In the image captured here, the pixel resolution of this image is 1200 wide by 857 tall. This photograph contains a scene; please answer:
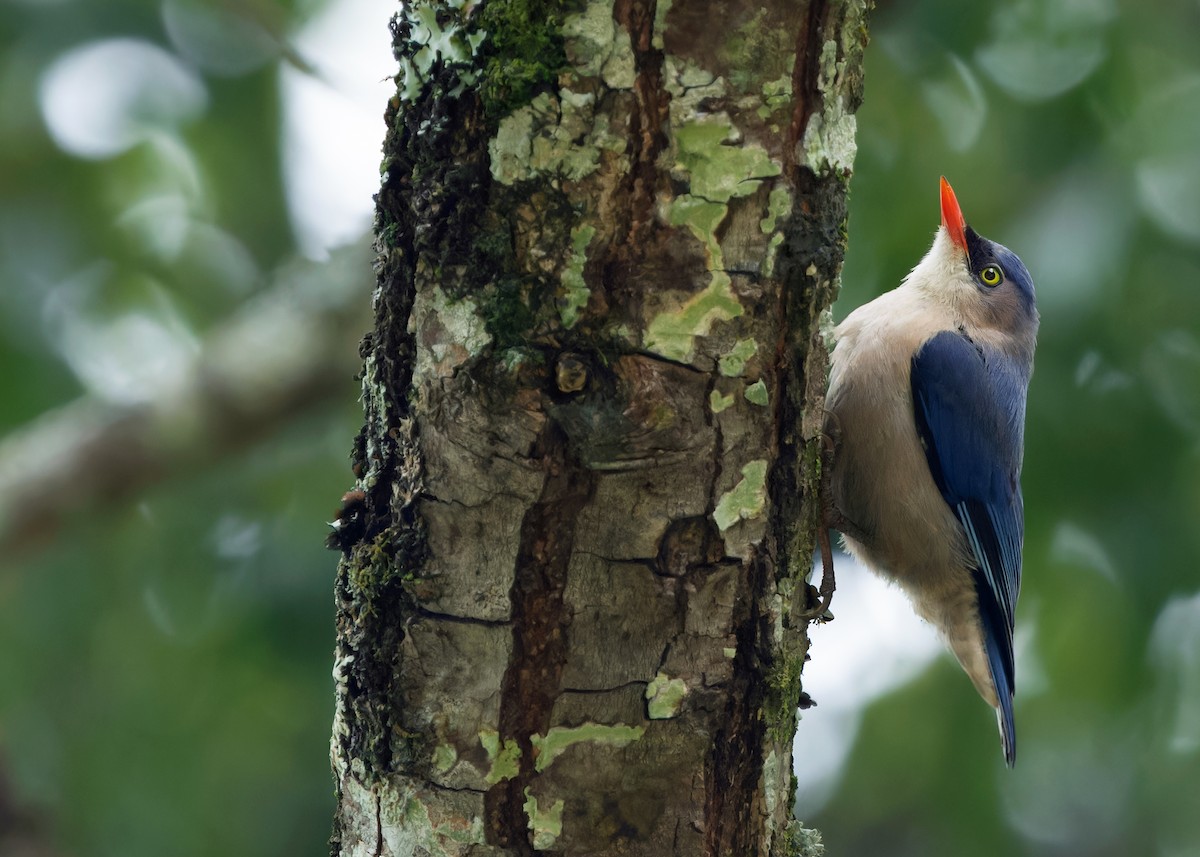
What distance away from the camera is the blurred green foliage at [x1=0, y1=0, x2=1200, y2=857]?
139 inches

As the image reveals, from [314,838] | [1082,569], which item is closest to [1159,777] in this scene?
[1082,569]

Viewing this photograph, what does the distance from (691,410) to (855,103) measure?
0.55 m

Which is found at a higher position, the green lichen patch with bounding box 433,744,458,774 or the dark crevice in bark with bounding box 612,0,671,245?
the dark crevice in bark with bounding box 612,0,671,245

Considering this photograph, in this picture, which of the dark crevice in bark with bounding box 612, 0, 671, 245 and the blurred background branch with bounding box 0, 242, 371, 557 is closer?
the dark crevice in bark with bounding box 612, 0, 671, 245

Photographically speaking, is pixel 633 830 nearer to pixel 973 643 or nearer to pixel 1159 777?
pixel 973 643

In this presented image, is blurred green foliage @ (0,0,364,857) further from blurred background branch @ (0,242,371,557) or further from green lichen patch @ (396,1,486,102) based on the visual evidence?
green lichen patch @ (396,1,486,102)

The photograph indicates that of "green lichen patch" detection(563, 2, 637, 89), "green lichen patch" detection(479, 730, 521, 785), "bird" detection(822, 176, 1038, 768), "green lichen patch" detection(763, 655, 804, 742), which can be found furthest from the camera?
"bird" detection(822, 176, 1038, 768)

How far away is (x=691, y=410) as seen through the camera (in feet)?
5.45

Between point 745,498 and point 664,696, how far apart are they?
31cm

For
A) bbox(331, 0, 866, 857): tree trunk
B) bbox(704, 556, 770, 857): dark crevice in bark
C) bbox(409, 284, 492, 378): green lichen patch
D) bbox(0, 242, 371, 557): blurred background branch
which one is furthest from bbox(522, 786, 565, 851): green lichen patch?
bbox(0, 242, 371, 557): blurred background branch

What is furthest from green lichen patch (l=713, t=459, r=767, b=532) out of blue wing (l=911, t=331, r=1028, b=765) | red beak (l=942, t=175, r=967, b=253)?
red beak (l=942, t=175, r=967, b=253)

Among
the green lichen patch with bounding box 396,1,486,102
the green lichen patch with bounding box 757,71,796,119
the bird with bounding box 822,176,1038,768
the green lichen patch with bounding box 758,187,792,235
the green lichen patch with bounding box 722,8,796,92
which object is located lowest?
the green lichen patch with bounding box 758,187,792,235

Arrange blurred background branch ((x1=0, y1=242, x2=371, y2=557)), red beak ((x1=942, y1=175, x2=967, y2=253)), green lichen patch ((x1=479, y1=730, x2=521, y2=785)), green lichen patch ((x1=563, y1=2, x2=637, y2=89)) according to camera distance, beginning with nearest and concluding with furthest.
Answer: green lichen patch ((x1=563, y1=2, x2=637, y2=89)), green lichen patch ((x1=479, y1=730, x2=521, y2=785)), red beak ((x1=942, y1=175, x2=967, y2=253)), blurred background branch ((x1=0, y1=242, x2=371, y2=557))

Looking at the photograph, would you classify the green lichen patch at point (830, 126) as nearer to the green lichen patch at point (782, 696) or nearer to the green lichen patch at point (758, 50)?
the green lichen patch at point (758, 50)
